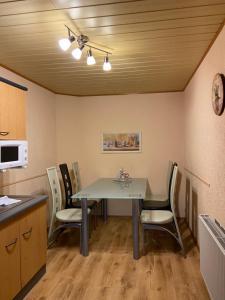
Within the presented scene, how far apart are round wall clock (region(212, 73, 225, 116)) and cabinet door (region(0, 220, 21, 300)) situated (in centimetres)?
201

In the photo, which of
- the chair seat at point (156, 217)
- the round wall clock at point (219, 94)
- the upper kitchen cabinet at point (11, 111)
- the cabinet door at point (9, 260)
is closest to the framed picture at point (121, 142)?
the chair seat at point (156, 217)

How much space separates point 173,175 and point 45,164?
2.16m

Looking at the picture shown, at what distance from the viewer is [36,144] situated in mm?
3984

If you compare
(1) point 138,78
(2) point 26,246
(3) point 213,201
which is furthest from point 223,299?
(1) point 138,78

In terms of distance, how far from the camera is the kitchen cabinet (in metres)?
2.03

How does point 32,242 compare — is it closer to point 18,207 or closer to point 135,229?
point 18,207

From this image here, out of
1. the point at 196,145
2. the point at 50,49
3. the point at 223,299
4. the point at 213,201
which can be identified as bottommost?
the point at 223,299

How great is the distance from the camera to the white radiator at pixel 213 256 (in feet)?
5.62

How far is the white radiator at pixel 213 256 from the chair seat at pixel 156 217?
0.82m

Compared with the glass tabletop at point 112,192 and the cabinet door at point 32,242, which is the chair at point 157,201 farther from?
the cabinet door at point 32,242

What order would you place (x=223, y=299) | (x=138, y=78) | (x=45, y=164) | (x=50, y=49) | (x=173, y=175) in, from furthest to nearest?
(x=45, y=164)
(x=138, y=78)
(x=173, y=175)
(x=50, y=49)
(x=223, y=299)

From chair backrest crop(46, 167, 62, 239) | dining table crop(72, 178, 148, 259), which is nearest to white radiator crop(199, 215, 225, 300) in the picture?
dining table crop(72, 178, 148, 259)

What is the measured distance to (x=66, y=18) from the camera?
1946 mm

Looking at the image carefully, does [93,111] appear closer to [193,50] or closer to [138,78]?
[138,78]
